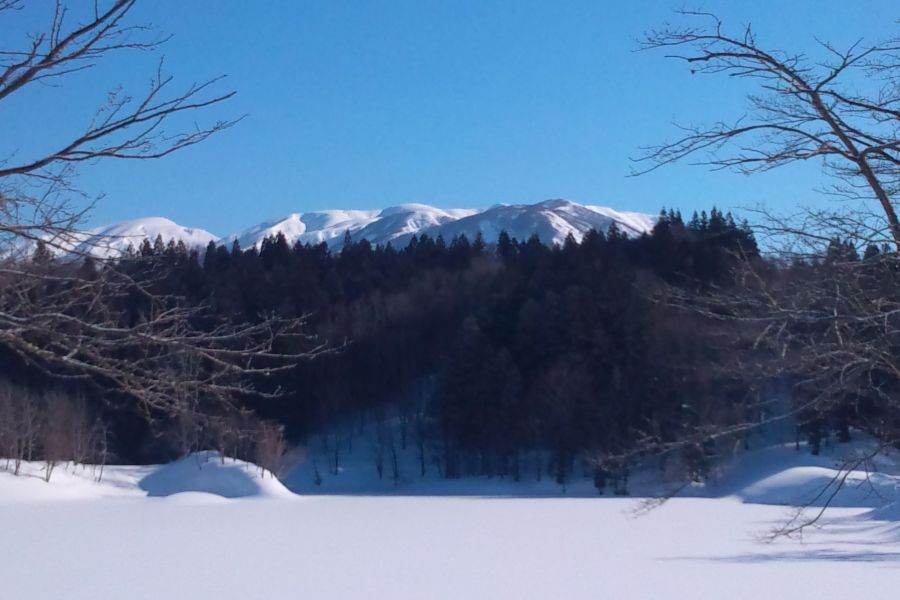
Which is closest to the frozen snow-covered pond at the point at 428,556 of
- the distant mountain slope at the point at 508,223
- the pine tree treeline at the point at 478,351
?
the pine tree treeline at the point at 478,351

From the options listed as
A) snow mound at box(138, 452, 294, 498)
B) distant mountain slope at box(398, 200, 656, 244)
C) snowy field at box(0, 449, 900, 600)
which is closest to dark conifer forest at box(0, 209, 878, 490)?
snow mound at box(138, 452, 294, 498)

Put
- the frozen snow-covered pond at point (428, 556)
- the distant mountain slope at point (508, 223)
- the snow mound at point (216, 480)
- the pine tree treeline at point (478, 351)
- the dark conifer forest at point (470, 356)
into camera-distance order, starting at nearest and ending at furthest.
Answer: the frozen snow-covered pond at point (428, 556)
the snow mound at point (216, 480)
the dark conifer forest at point (470, 356)
the pine tree treeline at point (478, 351)
the distant mountain slope at point (508, 223)

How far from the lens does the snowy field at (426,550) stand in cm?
895

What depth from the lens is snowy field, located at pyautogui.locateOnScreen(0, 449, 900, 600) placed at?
8945mm

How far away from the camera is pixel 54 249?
11.4ft

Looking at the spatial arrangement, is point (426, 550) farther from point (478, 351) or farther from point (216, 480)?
point (478, 351)

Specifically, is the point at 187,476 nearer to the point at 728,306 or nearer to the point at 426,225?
the point at 728,306

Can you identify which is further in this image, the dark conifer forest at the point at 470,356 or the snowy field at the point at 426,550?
the dark conifer forest at the point at 470,356

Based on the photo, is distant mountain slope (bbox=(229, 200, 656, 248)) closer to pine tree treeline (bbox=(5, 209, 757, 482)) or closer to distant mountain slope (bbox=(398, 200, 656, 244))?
distant mountain slope (bbox=(398, 200, 656, 244))

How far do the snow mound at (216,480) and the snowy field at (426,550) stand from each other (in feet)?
6.90

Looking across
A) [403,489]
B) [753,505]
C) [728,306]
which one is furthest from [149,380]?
[403,489]

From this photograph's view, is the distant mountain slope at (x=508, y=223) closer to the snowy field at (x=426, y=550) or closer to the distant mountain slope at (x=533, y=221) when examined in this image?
the distant mountain slope at (x=533, y=221)

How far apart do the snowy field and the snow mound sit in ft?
6.90

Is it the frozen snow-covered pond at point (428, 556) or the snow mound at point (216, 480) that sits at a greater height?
the snow mound at point (216, 480)
